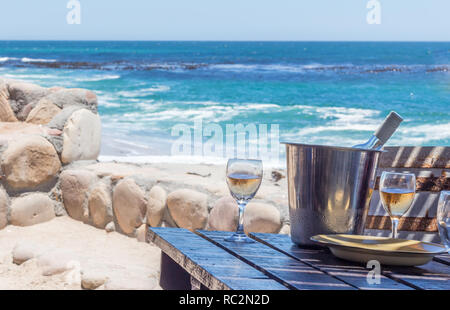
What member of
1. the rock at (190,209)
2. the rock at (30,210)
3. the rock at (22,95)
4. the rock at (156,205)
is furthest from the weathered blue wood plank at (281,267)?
the rock at (22,95)

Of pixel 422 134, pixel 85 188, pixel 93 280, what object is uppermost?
pixel 85 188

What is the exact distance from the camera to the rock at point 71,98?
428 cm

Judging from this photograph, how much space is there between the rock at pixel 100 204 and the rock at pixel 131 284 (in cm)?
77

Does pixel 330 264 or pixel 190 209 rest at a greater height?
pixel 330 264

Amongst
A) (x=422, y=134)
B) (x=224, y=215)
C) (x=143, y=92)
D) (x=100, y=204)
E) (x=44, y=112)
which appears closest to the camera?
(x=224, y=215)

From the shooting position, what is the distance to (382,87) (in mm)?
23016

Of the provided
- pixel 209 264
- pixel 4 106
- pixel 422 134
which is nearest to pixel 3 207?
pixel 4 106

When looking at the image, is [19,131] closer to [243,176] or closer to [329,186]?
[243,176]

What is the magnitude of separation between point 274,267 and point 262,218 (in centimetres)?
190

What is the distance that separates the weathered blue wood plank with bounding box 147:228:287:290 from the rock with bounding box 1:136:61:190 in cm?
236

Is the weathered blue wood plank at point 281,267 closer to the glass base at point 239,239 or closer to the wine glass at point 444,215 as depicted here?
the glass base at point 239,239

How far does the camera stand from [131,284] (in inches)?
117

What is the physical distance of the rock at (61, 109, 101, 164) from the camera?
12.9 feet

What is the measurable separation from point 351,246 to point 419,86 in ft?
76.6
